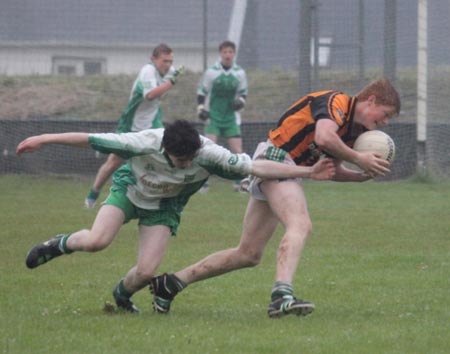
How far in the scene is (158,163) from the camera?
22.7ft

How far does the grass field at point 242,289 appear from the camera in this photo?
6.02 meters

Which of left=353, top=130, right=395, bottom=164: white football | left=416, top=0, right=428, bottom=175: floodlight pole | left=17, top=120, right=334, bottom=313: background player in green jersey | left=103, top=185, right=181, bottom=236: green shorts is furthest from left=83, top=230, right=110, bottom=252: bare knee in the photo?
left=416, top=0, right=428, bottom=175: floodlight pole

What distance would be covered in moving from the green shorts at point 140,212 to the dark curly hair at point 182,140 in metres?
0.59

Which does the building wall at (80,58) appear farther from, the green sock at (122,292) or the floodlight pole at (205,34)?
the green sock at (122,292)

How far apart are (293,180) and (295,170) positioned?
0.31 m

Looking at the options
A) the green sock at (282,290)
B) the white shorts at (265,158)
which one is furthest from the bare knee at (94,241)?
the green sock at (282,290)

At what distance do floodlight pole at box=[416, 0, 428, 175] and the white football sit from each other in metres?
10.1

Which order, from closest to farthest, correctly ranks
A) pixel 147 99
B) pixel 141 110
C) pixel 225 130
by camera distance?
1. pixel 147 99
2. pixel 141 110
3. pixel 225 130

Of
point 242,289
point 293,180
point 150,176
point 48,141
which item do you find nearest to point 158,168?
point 150,176

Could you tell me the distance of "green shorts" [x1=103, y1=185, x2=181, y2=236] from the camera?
7066 millimetres

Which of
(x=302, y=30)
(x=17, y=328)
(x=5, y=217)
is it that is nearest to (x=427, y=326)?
(x=17, y=328)

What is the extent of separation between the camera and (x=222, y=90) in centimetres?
1616

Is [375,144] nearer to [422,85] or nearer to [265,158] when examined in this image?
[265,158]

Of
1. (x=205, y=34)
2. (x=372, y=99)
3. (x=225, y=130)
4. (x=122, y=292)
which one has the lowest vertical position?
(x=122, y=292)
